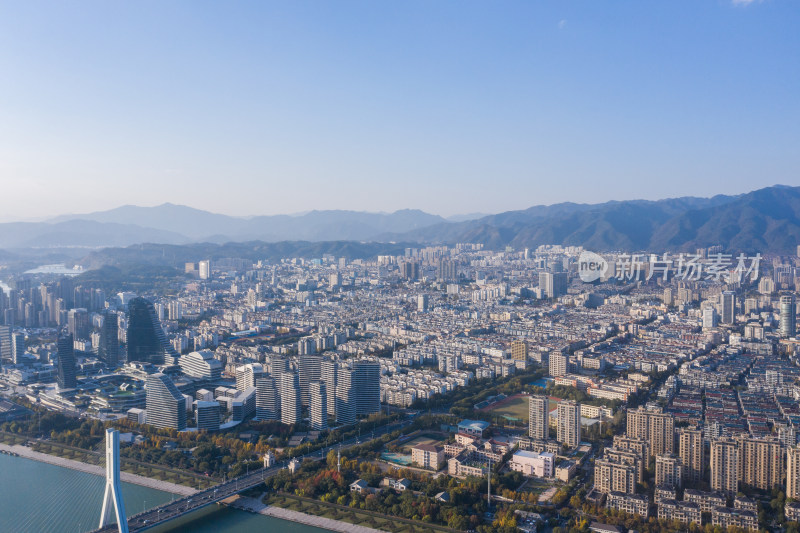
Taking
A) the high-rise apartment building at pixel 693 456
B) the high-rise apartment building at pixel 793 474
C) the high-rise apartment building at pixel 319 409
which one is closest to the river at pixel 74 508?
the high-rise apartment building at pixel 319 409

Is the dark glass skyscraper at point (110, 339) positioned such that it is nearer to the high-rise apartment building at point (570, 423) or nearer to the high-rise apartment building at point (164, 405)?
the high-rise apartment building at point (164, 405)

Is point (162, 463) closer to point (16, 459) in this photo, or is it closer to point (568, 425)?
point (16, 459)

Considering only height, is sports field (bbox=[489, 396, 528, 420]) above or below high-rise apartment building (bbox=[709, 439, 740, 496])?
below

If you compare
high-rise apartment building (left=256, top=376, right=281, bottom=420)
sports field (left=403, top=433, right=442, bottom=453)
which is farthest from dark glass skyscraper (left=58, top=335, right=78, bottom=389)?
sports field (left=403, top=433, right=442, bottom=453)

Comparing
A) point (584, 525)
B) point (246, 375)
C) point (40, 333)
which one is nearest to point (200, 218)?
point (40, 333)

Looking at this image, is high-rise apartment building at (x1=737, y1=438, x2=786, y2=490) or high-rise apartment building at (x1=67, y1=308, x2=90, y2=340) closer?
high-rise apartment building at (x1=737, y1=438, x2=786, y2=490)

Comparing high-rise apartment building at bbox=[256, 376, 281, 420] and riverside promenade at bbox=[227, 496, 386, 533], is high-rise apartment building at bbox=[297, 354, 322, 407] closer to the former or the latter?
high-rise apartment building at bbox=[256, 376, 281, 420]

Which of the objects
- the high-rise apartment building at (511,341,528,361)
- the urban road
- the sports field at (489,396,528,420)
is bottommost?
the sports field at (489,396,528,420)
